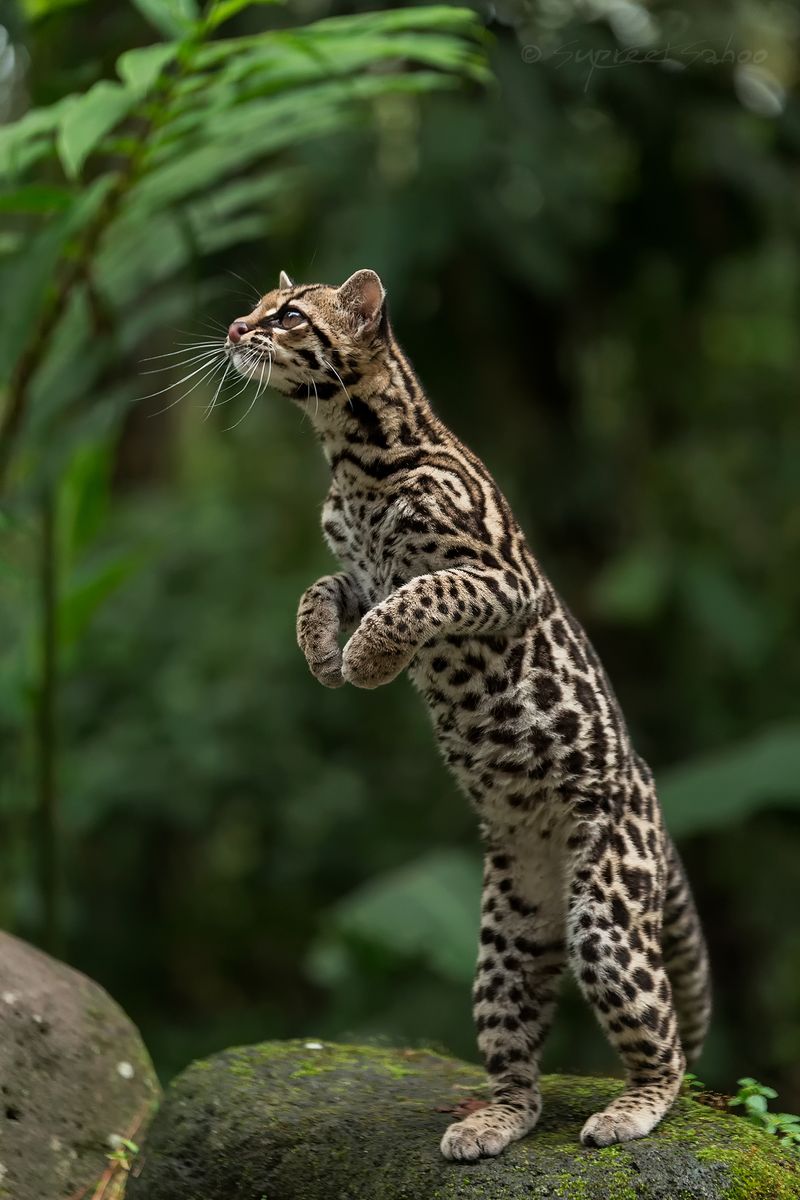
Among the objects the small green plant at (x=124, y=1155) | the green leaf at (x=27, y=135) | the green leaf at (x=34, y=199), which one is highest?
the green leaf at (x=27, y=135)

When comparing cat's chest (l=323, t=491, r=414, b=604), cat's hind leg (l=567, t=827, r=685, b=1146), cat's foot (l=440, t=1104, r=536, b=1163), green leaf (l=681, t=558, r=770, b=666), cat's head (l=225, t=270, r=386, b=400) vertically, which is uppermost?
cat's head (l=225, t=270, r=386, b=400)

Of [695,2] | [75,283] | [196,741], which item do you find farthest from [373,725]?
[75,283]

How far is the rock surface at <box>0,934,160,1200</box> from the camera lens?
4.88 meters

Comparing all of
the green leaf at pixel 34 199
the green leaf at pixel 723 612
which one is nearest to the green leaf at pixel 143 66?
the green leaf at pixel 34 199

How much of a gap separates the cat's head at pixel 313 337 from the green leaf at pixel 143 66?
857 millimetres

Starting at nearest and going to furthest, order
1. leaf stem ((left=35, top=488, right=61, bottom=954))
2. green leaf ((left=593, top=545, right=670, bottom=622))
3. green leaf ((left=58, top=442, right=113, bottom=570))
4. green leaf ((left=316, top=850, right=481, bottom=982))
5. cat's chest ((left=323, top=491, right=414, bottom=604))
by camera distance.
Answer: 1. cat's chest ((left=323, top=491, right=414, bottom=604))
2. leaf stem ((left=35, top=488, right=61, bottom=954))
3. green leaf ((left=58, top=442, right=113, bottom=570))
4. green leaf ((left=316, top=850, right=481, bottom=982))
5. green leaf ((left=593, top=545, right=670, bottom=622))

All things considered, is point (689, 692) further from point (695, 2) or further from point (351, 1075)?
point (351, 1075)

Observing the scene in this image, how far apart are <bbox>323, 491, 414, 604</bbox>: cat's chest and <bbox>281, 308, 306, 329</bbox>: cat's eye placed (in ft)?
1.83

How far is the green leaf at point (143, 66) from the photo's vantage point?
4.88 m

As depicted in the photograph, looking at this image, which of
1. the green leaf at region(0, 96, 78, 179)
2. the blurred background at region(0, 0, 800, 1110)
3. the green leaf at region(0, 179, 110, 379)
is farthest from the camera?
the blurred background at region(0, 0, 800, 1110)

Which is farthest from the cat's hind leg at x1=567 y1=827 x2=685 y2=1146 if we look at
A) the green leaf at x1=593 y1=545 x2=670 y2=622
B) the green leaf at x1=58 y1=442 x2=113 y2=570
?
the green leaf at x1=593 y1=545 x2=670 y2=622

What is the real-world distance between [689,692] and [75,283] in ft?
19.6

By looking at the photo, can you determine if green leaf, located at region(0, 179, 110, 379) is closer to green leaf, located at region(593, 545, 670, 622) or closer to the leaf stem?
the leaf stem

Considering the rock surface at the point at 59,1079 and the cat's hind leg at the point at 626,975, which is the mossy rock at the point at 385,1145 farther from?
the rock surface at the point at 59,1079
